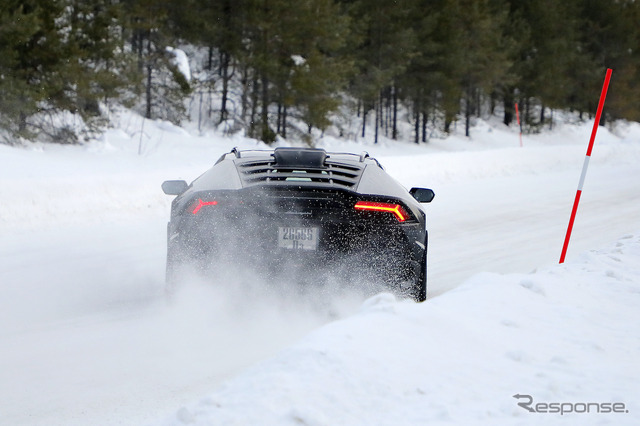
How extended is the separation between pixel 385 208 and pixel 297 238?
601mm

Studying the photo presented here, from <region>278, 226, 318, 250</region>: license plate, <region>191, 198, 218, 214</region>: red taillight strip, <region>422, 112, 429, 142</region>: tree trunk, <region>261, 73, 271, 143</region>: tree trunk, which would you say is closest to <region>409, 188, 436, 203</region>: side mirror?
<region>278, 226, 318, 250</region>: license plate

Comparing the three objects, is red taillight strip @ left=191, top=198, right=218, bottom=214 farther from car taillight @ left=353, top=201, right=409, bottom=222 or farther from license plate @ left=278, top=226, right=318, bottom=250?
car taillight @ left=353, top=201, right=409, bottom=222

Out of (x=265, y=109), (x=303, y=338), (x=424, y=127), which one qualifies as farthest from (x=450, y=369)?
(x=424, y=127)

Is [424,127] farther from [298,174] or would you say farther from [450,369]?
[450,369]

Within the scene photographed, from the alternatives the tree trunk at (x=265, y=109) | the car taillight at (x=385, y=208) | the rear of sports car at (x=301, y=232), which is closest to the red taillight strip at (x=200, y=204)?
the rear of sports car at (x=301, y=232)

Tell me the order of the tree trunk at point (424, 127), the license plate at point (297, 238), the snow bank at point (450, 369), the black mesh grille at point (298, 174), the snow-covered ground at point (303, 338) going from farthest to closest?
the tree trunk at point (424, 127) < the black mesh grille at point (298, 174) < the license plate at point (297, 238) < the snow-covered ground at point (303, 338) < the snow bank at point (450, 369)

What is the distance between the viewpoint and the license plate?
181 inches

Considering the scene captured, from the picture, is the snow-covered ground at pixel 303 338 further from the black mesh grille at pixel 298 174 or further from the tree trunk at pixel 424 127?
the tree trunk at pixel 424 127

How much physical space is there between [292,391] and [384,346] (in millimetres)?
717

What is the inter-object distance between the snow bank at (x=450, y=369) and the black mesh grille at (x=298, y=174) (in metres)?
0.95

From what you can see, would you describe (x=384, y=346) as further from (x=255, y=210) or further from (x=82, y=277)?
(x=82, y=277)

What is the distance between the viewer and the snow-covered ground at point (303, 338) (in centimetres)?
303

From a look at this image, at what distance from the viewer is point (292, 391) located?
9.66ft

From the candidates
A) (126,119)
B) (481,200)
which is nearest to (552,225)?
(481,200)
